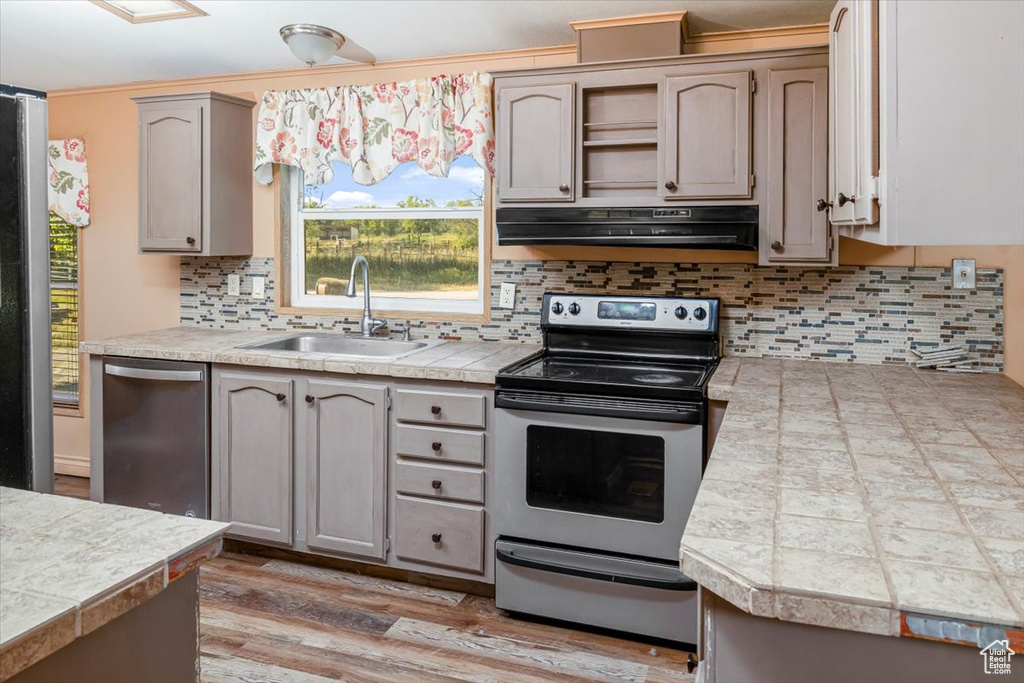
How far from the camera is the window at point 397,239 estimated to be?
3541 millimetres

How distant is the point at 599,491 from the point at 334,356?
1.20m

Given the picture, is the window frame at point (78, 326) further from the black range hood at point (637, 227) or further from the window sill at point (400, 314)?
the black range hood at point (637, 227)

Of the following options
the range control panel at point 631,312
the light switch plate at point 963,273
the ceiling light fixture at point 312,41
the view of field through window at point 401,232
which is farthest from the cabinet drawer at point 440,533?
the light switch plate at point 963,273

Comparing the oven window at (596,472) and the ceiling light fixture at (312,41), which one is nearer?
the oven window at (596,472)

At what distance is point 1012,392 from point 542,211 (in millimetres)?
1697

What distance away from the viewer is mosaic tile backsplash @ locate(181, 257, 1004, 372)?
2777mm

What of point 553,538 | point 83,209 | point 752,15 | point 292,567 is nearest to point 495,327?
point 553,538

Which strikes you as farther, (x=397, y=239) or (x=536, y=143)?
(x=397, y=239)

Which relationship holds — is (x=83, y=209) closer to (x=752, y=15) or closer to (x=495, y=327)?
(x=495, y=327)

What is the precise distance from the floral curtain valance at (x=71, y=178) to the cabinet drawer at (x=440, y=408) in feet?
8.56

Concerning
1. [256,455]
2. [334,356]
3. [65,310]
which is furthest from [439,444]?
[65,310]

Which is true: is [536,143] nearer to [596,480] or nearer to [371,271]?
[371,271]

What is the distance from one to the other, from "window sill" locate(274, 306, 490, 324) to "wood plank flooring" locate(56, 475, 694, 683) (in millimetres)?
1195

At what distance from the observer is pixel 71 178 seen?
13.9 ft
